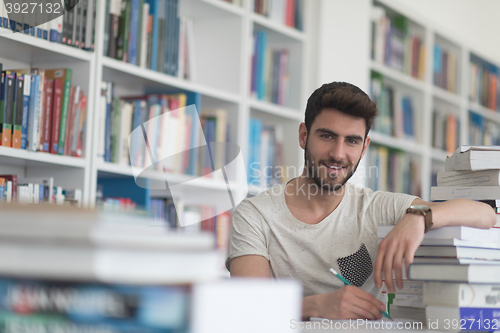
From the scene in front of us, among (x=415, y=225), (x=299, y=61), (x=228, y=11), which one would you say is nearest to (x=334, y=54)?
(x=299, y=61)

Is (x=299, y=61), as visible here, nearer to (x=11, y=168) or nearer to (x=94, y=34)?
(x=94, y=34)

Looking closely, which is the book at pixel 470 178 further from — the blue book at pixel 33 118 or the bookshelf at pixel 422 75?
the bookshelf at pixel 422 75

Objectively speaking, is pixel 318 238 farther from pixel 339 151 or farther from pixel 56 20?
pixel 56 20

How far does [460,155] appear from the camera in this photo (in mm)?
1220

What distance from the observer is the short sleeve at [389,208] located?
1516 mm

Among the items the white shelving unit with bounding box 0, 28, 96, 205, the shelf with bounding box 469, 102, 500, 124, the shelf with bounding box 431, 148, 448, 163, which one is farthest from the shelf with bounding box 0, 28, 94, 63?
the shelf with bounding box 469, 102, 500, 124

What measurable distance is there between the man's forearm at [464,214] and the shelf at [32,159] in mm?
1326

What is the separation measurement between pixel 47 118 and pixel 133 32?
0.54 m

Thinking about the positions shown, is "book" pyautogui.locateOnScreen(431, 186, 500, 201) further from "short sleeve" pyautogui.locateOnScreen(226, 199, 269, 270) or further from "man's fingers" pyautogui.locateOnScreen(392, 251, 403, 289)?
"short sleeve" pyautogui.locateOnScreen(226, 199, 269, 270)

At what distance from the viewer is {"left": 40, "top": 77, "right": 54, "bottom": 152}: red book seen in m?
1.90

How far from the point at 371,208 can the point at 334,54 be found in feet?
5.39

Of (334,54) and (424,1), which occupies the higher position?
(424,1)

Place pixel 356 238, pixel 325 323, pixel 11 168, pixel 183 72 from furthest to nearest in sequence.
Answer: pixel 183 72 → pixel 11 168 → pixel 356 238 → pixel 325 323

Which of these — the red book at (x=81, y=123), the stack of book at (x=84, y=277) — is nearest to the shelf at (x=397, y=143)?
the red book at (x=81, y=123)
